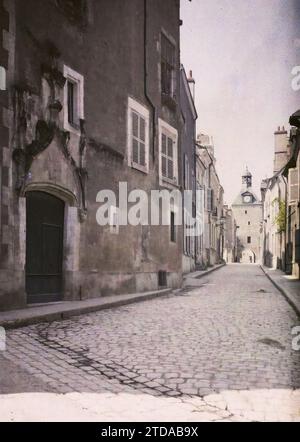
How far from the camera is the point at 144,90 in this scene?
43.1 ft

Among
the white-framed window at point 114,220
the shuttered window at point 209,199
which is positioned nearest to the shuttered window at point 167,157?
the white-framed window at point 114,220

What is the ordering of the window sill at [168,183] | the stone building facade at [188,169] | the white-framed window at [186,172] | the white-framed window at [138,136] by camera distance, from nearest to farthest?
the white-framed window at [138,136] < the window sill at [168,183] < the stone building facade at [188,169] < the white-framed window at [186,172]

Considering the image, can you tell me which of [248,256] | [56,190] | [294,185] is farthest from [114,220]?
[248,256]

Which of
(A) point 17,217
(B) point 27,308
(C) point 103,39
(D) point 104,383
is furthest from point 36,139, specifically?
(D) point 104,383

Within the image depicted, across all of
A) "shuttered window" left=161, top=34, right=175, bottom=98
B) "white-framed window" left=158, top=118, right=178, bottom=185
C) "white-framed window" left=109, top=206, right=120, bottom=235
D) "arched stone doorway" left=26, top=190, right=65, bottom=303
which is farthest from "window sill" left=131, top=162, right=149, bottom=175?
"shuttered window" left=161, top=34, right=175, bottom=98

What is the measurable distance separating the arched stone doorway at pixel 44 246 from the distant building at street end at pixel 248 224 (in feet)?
221

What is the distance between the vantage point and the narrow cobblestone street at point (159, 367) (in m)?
3.42

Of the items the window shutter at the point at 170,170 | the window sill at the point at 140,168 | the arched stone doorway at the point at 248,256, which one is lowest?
the arched stone doorway at the point at 248,256

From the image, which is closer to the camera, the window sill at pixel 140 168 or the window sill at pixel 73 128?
the window sill at pixel 73 128

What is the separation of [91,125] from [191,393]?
7914 mm

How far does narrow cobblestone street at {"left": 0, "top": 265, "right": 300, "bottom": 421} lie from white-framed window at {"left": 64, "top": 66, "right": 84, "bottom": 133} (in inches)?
185

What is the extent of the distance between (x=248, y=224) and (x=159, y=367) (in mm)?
74414

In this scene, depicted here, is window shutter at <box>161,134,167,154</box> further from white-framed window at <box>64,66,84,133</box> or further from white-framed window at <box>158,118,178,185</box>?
white-framed window at <box>64,66,84,133</box>

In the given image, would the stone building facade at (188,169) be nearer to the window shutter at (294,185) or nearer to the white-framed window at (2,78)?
the window shutter at (294,185)
